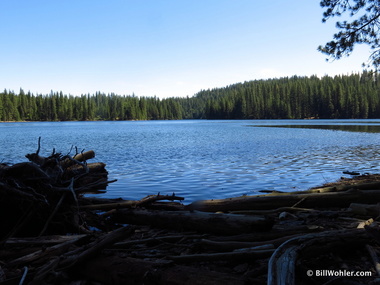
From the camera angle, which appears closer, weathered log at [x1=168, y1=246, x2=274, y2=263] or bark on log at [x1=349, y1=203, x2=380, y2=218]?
weathered log at [x1=168, y1=246, x2=274, y2=263]

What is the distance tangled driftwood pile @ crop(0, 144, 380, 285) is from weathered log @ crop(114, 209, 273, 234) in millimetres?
19

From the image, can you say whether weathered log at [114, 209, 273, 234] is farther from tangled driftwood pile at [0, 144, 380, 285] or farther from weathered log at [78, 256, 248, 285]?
weathered log at [78, 256, 248, 285]

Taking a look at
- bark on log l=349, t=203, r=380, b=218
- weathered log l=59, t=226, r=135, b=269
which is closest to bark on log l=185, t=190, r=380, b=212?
bark on log l=349, t=203, r=380, b=218

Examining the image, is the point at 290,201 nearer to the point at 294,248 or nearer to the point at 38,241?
the point at 294,248

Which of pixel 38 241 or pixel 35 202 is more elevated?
pixel 35 202

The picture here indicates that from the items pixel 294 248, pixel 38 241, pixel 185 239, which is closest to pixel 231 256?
pixel 294 248

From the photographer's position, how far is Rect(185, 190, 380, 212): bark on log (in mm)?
7434

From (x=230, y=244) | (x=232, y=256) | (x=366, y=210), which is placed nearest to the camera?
(x=232, y=256)

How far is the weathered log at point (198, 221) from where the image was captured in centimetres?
515

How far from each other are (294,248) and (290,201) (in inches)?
162

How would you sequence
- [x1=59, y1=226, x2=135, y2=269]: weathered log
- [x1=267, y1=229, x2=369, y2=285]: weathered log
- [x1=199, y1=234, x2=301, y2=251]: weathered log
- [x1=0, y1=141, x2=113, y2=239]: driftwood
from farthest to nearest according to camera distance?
[x1=0, y1=141, x2=113, y2=239]: driftwood
[x1=199, y1=234, x2=301, y2=251]: weathered log
[x1=59, y1=226, x2=135, y2=269]: weathered log
[x1=267, y1=229, x2=369, y2=285]: weathered log

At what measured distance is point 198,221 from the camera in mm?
5957

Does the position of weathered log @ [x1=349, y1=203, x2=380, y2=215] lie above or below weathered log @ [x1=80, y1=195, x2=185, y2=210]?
above

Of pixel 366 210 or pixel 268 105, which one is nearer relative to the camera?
pixel 366 210
